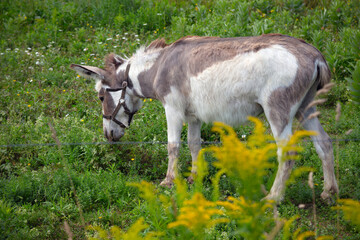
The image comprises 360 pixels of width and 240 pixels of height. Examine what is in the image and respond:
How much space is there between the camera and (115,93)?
16.8 ft

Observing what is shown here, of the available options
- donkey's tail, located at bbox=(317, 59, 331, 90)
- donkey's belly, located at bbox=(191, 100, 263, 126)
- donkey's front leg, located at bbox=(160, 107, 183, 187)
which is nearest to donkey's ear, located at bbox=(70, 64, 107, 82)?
donkey's front leg, located at bbox=(160, 107, 183, 187)

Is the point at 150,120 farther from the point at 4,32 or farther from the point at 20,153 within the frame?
the point at 4,32

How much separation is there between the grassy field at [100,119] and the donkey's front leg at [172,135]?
334 millimetres

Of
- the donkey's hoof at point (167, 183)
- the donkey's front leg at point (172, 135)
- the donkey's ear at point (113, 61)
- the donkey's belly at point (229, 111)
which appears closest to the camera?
the donkey's belly at point (229, 111)

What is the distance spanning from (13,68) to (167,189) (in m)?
4.63

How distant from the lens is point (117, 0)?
9.57 metres

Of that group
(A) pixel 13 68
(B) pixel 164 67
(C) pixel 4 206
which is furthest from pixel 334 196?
(A) pixel 13 68

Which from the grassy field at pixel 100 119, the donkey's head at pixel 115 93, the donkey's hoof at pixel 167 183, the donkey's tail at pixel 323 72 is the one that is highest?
the donkey's tail at pixel 323 72

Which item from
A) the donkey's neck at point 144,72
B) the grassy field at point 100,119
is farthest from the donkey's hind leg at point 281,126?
the donkey's neck at point 144,72

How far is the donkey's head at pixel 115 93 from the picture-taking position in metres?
5.09

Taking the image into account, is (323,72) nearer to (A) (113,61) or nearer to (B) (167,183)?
(B) (167,183)

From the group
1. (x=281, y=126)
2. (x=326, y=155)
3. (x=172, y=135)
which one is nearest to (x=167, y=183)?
(x=172, y=135)

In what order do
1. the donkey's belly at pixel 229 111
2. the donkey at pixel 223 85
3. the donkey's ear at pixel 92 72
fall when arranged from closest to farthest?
the donkey at pixel 223 85
the donkey's belly at pixel 229 111
the donkey's ear at pixel 92 72

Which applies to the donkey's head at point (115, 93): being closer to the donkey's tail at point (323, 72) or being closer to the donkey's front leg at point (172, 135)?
the donkey's front leg at point (172, 135)
